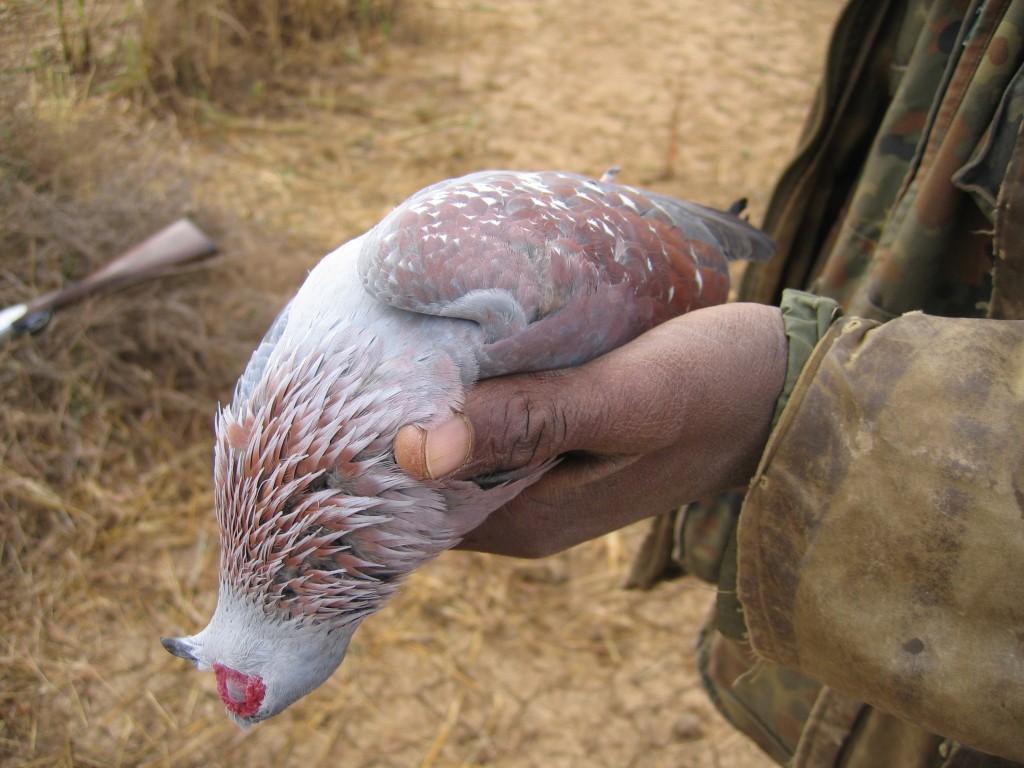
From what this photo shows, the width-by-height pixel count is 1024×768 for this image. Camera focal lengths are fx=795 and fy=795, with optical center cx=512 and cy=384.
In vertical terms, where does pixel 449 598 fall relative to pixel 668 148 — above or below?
below

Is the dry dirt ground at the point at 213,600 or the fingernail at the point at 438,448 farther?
the dry dirt ground at the point at 213,600

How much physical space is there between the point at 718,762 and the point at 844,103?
8.75ft

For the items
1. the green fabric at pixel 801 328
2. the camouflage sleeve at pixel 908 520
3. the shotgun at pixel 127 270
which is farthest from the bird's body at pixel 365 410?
the shotgun at pixel 127 270

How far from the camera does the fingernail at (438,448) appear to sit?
66.1 inches

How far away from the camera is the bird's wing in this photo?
1.85 m

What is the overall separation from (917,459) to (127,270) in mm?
4066

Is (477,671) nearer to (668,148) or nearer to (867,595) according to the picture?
(867,595)

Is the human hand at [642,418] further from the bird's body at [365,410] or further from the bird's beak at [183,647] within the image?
the bird's beak at [183,647]

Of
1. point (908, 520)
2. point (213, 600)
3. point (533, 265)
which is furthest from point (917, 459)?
point (213, 600)

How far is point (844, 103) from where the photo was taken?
95.3 inches

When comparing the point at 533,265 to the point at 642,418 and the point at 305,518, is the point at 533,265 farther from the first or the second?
the point at 305,518

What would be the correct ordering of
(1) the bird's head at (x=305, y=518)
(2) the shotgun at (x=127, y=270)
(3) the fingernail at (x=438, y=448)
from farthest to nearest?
(2) the shotgun at (x=127, y=270), (1) the bird's head at (x=305, y=518), (3) the fingernail at (x=438, y=448)

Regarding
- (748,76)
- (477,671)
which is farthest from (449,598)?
(748,76)

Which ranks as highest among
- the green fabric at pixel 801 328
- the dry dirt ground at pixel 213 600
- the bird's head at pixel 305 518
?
the green fabric at pixel 801 328
